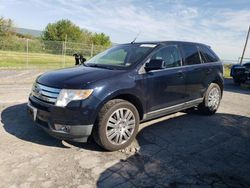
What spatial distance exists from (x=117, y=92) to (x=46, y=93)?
42.7 inches

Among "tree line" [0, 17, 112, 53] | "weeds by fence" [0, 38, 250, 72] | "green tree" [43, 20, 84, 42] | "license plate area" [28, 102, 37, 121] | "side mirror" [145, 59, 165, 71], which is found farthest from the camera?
"green tree" [43, 20, 84, 42]

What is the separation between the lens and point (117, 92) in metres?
4.01

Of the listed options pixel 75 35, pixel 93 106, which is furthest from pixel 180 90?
pixel 75 35

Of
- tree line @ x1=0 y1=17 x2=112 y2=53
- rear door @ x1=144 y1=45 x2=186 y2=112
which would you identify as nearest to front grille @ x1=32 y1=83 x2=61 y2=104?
rear door @ x1=144 y1=45 x2=186 y2=112

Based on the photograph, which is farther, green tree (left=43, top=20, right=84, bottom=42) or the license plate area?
green tree (left=43, top=20, right=84, bottom=42)

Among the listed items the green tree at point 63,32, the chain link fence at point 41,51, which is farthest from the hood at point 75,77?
the green tree at point 63,32

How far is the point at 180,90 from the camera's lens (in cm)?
528

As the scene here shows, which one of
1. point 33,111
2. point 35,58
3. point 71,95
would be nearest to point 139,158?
point 71,95

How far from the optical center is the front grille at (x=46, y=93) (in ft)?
12.5

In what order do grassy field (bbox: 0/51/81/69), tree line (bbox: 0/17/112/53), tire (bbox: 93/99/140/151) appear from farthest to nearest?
tree line (bbox: 0/17/112/53), grassy field (bbox: 0/51/81/69), tire (bbox: 93/99/140/151)

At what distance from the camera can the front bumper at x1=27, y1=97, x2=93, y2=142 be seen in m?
3.71

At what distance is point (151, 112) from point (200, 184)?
1.73 metres

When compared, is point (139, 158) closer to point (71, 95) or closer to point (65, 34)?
point (71, 95)

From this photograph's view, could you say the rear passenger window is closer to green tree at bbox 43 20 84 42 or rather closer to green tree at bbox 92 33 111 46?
green tree at bbox 92 33 111 46
